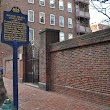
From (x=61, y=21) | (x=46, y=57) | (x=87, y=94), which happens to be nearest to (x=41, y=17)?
(x=61, y=21)

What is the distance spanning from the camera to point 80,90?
9.62 metres

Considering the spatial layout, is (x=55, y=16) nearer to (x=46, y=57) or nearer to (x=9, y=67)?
(x=9, y=67)

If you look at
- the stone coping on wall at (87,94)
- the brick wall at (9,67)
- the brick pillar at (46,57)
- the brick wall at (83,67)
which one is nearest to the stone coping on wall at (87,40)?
the brick wall at (83,67)

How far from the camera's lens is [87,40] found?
29.9 feet

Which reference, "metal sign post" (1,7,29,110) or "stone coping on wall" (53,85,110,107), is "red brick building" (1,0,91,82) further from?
"metal sign post" (1,7,29,110)

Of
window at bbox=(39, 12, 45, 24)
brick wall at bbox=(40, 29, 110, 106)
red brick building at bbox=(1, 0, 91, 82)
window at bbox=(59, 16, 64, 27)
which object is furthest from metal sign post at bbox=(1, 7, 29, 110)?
window at bbox=(59, 16, 64, 27)

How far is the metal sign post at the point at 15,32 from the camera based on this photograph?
689 centimetres

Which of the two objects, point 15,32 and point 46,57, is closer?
point 15,32

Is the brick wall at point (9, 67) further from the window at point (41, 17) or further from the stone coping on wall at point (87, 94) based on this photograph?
the window at point (41, 17)

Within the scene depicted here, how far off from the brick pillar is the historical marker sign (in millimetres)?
5185

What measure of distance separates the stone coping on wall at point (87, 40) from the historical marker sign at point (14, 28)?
8.85 ft

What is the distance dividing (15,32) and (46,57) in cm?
549

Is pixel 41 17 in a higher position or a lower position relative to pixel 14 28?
higher

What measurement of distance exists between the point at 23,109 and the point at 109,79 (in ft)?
10.1
